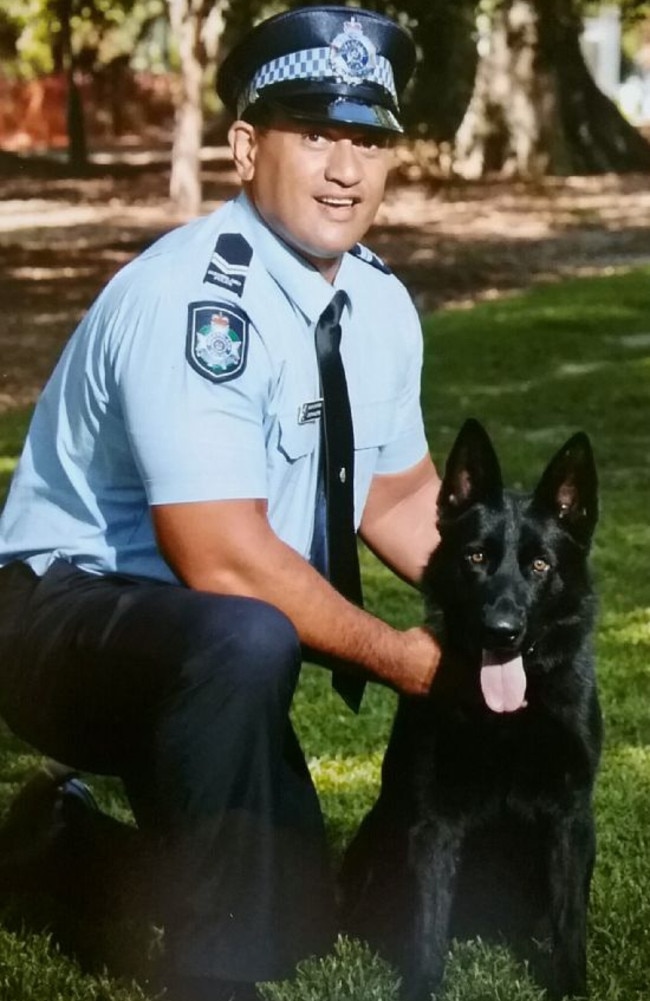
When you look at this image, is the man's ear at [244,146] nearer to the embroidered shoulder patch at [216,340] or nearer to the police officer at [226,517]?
the police officer at [226,517]

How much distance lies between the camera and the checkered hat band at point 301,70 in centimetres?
368

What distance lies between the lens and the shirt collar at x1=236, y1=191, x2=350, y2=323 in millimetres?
3754

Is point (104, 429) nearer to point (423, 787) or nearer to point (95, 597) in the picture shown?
point (95, 597)

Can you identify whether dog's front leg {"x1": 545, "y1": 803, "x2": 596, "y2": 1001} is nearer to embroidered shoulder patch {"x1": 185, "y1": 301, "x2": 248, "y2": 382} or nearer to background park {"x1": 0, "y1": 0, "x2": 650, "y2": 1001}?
background park {"x1": 0, "y1": 0, "x2": 650, "y2": 1001}

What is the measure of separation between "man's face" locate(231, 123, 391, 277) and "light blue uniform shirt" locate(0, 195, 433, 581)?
0.05 meters

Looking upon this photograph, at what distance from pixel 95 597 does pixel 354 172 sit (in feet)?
3.18

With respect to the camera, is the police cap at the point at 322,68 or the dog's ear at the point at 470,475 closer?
the police cap at the point at 322,68

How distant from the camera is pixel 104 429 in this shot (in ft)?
12.2

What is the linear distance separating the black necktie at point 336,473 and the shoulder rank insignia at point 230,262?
208mm

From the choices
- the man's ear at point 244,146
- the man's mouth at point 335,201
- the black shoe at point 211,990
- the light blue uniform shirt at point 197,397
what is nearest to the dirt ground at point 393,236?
the light blue uniform shirt at point 197,397

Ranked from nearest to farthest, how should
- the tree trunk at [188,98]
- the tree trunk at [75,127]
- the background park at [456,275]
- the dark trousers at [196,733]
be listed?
1. the dark trousers at [196,733]
2. the background park at [456,275]
3. the tree trunk at [188,98]
4. the tree trunk at [75,127]

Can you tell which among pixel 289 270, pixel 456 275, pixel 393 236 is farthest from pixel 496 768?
pixel 393 236

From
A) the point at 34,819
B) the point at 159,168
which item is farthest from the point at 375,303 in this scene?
the point at 159,168

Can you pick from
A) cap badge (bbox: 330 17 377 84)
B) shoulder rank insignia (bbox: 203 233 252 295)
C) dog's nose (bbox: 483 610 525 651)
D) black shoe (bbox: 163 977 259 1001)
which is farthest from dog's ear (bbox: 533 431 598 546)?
black shoe (bbox: 163 977 259 1001)
